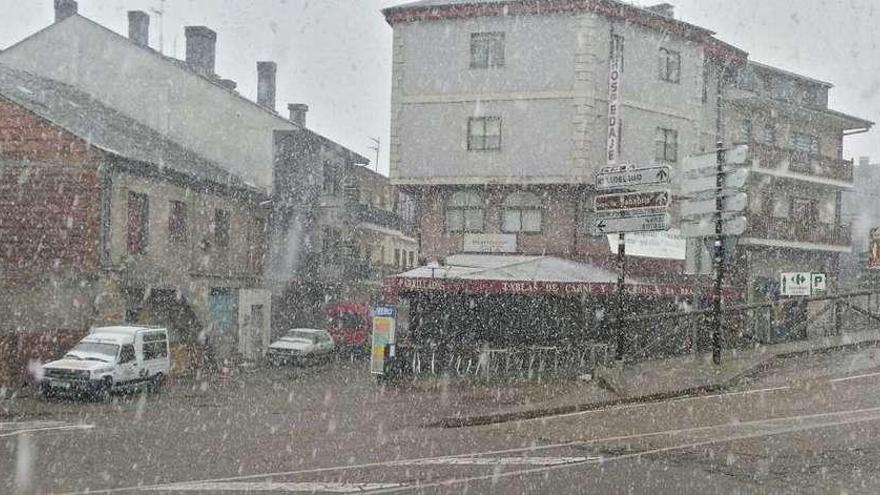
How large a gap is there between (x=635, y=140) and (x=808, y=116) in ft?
45.5

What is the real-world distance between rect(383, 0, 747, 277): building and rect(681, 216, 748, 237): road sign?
34.8 ft

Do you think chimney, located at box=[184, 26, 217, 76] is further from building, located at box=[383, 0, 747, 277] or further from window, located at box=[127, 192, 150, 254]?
building, located at box=[383, 0, 747, 277]

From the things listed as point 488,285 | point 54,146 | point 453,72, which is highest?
→ point 453,72

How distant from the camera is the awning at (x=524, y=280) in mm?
25125

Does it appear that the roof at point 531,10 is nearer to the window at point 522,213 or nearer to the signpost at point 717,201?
the window at point 522,213

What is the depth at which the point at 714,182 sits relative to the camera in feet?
55.3

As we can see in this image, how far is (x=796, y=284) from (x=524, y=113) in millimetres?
10054

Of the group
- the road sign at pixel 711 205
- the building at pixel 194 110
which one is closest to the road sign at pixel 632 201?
the road sign at pixel 711 205

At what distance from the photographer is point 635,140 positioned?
29.3m

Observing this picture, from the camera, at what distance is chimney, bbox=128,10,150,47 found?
130 feet

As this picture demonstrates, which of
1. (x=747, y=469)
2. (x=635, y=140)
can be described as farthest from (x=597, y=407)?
(x=635, y=140)


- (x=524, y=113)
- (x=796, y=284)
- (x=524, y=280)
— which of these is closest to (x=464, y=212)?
(x=524, y=113)

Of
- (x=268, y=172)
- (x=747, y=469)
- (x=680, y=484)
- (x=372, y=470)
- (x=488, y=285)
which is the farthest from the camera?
(x=268, y=172)

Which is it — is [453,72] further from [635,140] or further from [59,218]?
[59,218]
